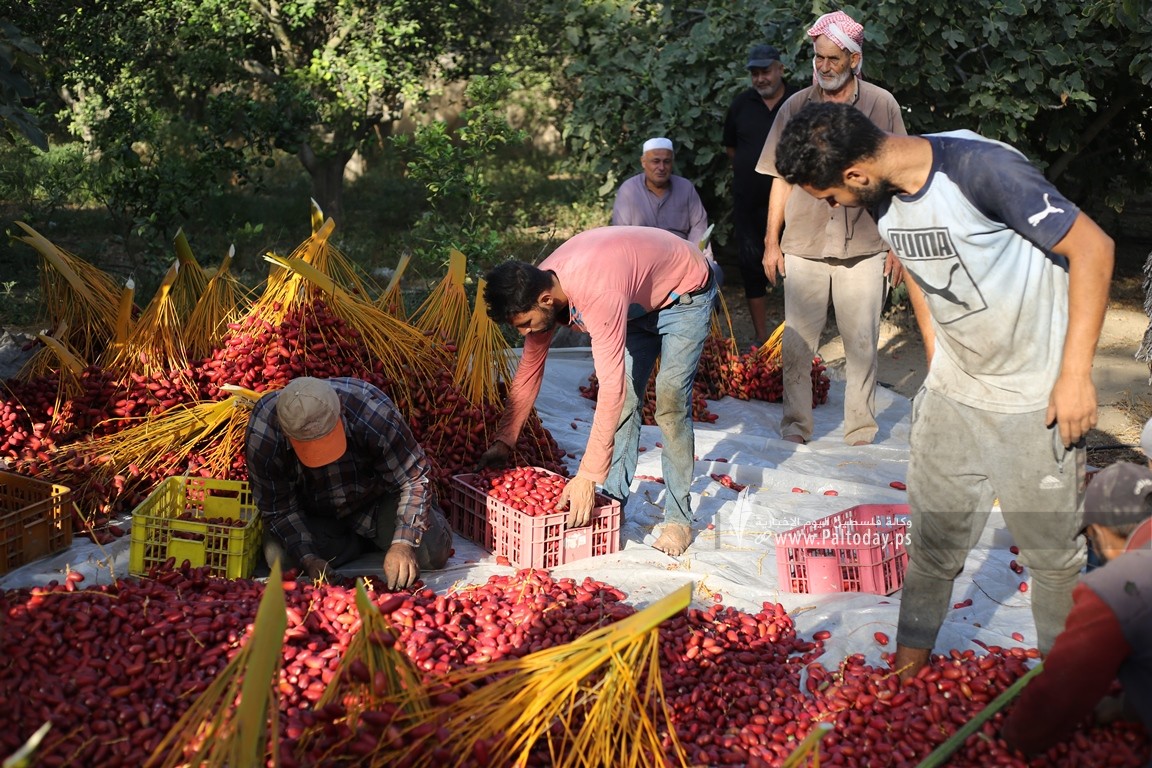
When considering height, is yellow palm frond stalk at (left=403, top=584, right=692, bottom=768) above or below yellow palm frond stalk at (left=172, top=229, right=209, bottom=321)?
below

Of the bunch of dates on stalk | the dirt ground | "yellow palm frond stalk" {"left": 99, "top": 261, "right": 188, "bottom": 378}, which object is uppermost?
"yellow palm frond stalk" {"left": 99, "top": 261, "right": 188, "bottom": 378}

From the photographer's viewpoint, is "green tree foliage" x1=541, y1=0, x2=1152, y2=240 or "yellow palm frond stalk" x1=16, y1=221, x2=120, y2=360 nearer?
"yellow palm frond stalk" x1=16, y1=221, x2=120, y2=360

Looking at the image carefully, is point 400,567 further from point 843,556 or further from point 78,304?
point 78,304

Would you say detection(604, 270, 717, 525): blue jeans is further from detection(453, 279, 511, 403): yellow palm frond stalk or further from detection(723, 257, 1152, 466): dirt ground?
detection(723, 257, 1152, 466): dirt ground

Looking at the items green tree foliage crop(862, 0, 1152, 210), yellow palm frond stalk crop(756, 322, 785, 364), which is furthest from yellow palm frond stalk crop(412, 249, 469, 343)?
green tree foliage crop(862, 0, 1152, 210)

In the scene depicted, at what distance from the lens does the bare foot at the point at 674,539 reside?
400cm

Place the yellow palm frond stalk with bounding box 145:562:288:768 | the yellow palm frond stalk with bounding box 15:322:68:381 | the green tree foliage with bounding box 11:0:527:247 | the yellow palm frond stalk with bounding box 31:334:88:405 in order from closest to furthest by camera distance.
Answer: the yellow palm frond stalk with bounding box 145:562:288:768 < the yellow palm frond stalk with bounding box 31:334:88:405 < the yellow palm frond stalk with bounding box 15:322:68:381 < the green tree foliage with bounding box 11:0:527:247

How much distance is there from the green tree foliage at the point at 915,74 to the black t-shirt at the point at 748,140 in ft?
2.28

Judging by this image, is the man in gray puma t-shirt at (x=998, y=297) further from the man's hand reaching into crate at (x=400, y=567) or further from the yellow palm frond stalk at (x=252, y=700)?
the man's hand reaching into crate at (x=400, y=567)

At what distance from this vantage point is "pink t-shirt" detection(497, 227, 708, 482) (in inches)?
136

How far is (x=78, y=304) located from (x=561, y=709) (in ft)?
10.8

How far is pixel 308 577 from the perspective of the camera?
3.52 meters

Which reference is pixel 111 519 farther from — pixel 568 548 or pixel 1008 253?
pixel 1008 253

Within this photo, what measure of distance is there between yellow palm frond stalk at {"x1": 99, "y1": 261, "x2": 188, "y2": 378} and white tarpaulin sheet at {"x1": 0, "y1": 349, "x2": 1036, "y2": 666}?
851mm
